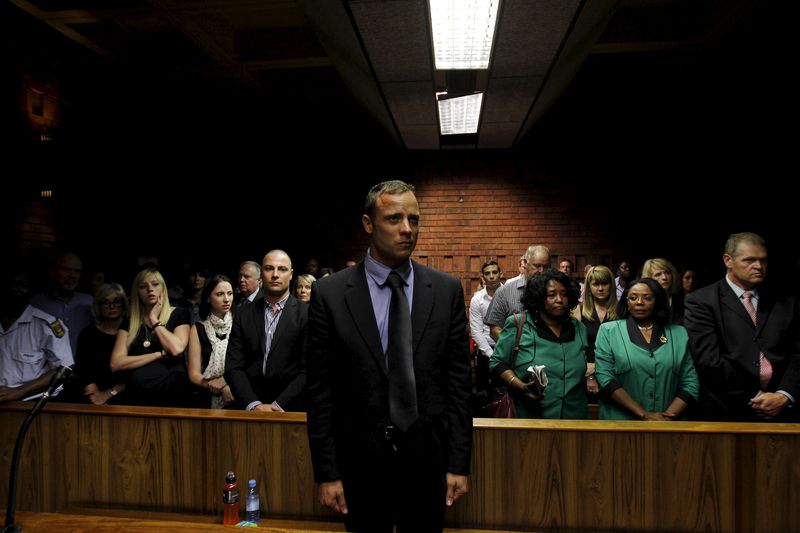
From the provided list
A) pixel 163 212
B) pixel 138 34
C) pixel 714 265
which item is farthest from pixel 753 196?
pixel 163 212

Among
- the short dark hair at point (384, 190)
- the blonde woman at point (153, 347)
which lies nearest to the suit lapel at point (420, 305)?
the short dark hair at point (384, 190)

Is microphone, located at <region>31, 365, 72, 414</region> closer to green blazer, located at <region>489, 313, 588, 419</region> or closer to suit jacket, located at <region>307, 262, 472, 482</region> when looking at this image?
suit jacket, located at <region>307, 262, 472, 482</region>

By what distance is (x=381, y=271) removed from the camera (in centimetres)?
138

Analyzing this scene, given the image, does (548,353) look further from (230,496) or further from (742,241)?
(230,496)

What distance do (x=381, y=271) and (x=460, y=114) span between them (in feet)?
13.5

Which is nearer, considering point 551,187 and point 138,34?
point 138,34

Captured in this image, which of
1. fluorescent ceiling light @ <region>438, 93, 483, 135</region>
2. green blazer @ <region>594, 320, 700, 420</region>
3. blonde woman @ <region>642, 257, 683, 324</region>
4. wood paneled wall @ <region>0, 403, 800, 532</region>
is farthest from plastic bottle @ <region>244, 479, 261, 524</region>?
fluorescent ceiling light @ <region>438, 93, 483, 135</region>

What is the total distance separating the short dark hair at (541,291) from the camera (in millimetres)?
2428

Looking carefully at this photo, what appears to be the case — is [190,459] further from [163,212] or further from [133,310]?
[163,212]

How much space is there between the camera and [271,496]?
2.02m

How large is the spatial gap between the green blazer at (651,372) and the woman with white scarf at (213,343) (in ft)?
6.56

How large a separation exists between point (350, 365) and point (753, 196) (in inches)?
231

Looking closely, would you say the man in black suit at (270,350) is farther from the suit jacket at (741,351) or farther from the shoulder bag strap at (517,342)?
the suit jacket at (741,351)

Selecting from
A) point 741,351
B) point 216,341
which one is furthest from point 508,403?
point 216,341
